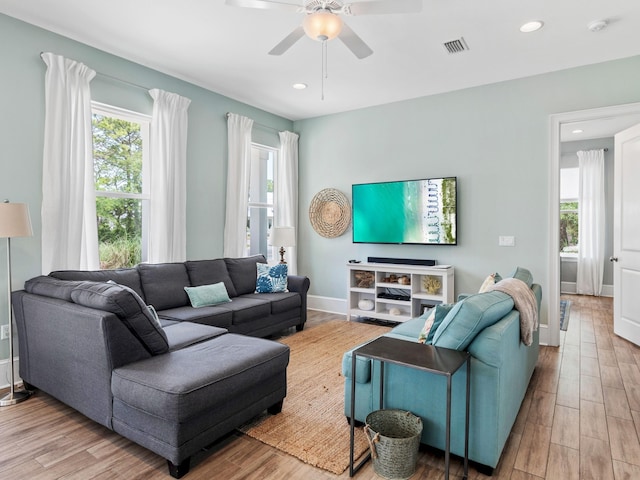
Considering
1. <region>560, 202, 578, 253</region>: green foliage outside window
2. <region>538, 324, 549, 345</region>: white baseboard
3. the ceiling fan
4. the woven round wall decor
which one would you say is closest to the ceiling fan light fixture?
the ceiling fan

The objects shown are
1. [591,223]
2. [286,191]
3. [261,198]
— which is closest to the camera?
[261,198]

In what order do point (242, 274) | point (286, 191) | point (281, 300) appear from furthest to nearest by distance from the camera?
point (286, 191) < point (242, 274) < point (281, 300)

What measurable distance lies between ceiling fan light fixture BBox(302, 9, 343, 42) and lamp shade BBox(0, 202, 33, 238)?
2322mm

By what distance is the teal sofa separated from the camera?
189cm

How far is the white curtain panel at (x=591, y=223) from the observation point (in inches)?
277

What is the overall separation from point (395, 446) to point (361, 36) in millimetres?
3105

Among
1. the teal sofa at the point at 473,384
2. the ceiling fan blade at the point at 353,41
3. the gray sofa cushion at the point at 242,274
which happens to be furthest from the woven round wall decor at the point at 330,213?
the teal sofa at the point at 473,384

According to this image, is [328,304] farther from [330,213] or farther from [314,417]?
[314,417]

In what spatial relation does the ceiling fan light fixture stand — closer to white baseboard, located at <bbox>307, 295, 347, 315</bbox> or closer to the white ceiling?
the white ceiling

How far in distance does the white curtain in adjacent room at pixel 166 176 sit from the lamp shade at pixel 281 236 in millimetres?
1171

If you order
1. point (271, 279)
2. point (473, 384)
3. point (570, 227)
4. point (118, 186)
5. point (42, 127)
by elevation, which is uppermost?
point (42, 127)

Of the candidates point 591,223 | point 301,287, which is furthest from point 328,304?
point 591,223

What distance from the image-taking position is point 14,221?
2.67m

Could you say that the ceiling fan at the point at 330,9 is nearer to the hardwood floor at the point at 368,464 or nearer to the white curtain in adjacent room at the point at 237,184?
the hardwood floor at the point at 368,464
